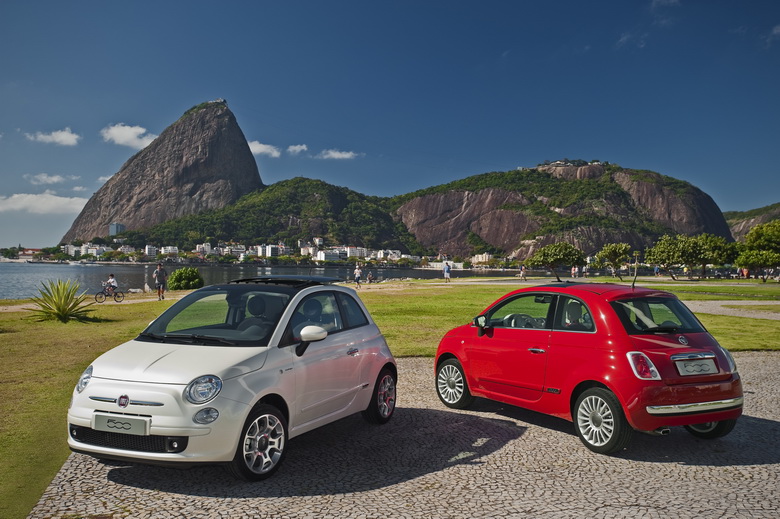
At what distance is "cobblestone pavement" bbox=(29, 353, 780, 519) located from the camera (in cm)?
432

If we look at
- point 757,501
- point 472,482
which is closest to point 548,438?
point 472,482

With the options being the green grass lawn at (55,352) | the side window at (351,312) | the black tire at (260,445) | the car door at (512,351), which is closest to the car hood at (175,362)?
the black tire at (260,445)

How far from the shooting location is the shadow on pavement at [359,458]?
15.8ft

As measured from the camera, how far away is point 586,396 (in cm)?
589

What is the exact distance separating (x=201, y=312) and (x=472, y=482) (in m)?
2.99

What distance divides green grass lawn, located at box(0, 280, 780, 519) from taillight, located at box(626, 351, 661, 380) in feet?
17.5

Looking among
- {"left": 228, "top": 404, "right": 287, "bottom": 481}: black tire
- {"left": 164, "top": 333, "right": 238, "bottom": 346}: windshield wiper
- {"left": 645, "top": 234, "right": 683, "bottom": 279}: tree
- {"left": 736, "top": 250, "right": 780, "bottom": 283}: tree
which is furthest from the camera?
{"left": 645, "top": 234, "right": 683, "bottom": 279}: tree

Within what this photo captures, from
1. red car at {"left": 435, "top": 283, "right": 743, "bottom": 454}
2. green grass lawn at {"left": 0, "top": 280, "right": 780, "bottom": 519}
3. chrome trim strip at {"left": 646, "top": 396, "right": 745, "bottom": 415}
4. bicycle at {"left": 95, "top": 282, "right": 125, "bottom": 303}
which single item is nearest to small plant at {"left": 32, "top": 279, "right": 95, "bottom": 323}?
green grass lawn at {"left": 0, "top": 280, "right": 780, "bottom": 519}

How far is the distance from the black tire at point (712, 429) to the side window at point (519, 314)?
6.76ft

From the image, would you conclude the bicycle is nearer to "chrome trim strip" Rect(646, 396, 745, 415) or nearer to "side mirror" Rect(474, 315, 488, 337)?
"side mirror" Rect(474, 315, 488, 337)

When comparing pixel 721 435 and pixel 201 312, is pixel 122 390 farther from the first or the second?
pixel 721 435

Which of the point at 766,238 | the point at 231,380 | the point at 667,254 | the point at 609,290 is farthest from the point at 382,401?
the point at 766,238

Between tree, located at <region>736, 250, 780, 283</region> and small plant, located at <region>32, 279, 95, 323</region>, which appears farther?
tree, located at <region>736, 250, 780, 283</region>

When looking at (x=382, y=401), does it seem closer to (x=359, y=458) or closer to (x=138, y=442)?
(x=359, y=458)
